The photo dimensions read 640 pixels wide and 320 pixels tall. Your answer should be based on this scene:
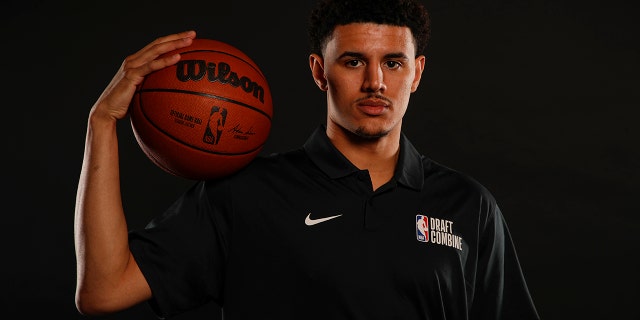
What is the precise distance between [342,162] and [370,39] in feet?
1.09

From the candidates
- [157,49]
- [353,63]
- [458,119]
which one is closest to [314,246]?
[353,63]

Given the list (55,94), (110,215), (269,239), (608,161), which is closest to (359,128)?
(269,239)

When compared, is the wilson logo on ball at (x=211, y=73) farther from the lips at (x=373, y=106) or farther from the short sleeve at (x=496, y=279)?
the short sleeve at (x=496, y=279)

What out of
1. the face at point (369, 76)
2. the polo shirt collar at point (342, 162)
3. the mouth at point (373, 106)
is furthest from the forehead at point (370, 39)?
the polo shirt collar at point (342, 162)

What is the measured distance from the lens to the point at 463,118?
135 inches

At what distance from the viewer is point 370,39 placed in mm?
1914

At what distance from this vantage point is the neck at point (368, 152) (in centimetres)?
197

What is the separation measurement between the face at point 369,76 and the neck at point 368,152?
0.03 meters

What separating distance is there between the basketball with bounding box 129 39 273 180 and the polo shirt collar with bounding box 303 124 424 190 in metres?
0.25

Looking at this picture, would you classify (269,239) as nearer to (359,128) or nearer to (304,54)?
(359,128)

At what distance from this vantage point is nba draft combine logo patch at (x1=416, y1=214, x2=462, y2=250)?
186 cm

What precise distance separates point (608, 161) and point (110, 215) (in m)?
2.51
